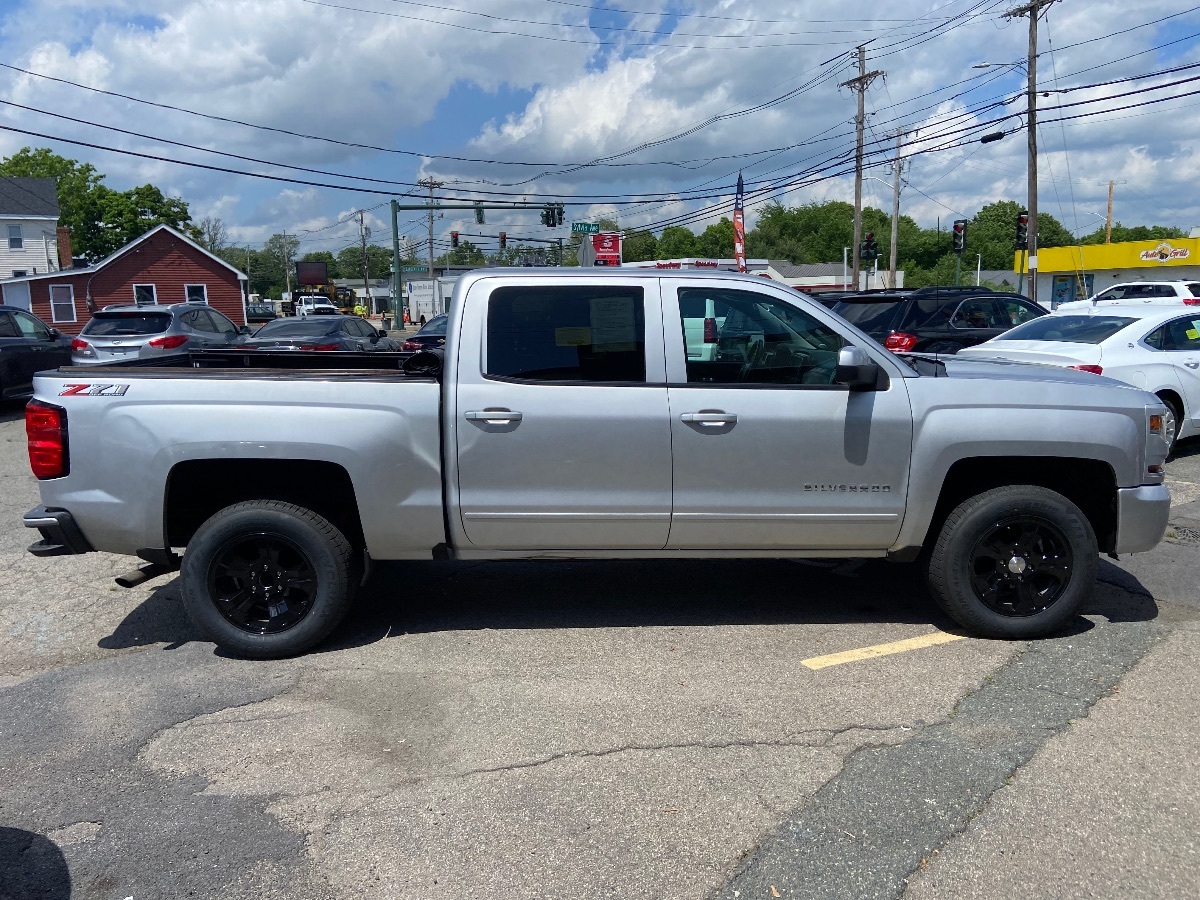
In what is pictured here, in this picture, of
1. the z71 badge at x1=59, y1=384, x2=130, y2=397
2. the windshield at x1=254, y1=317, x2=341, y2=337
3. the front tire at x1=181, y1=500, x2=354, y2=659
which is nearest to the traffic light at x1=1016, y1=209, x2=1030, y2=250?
the windshield at x1=254, y1=317, x2=341, y2=337

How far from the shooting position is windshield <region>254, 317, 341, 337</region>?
56.1 ft

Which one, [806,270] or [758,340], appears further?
[806,270]

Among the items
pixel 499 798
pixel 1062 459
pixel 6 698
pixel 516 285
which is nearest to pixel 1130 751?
pixel 1062 459

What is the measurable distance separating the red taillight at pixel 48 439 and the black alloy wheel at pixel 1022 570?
4.58 metres

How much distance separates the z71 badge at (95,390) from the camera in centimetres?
464

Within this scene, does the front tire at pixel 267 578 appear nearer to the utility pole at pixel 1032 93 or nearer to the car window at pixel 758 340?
the car window at pixel 758 340

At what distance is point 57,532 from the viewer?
4.69m

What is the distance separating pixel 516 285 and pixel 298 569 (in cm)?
183

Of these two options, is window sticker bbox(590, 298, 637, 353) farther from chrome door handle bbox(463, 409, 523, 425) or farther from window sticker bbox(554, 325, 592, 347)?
chrome door handle bbox(463, 409, 523, 425)

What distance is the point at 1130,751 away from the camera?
3.82 meters

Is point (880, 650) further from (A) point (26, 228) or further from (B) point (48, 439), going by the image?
(A) point (26, 228)

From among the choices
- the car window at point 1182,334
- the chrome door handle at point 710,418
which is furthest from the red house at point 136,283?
the chrome door handle at point 710,418


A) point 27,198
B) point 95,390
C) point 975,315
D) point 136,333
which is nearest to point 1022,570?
point 95,390

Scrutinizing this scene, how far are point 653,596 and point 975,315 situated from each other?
8.59 metres
